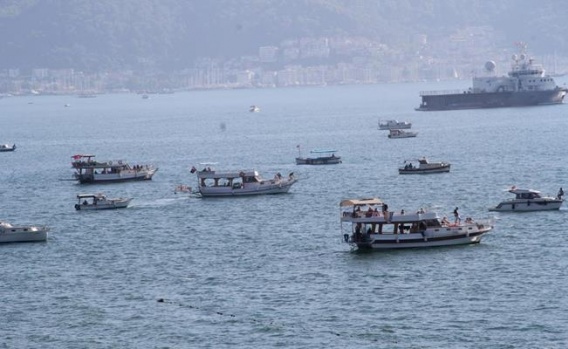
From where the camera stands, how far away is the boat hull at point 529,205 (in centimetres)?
10344


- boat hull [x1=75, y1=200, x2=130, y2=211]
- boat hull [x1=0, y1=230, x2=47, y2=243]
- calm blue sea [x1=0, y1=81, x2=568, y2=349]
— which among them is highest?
boat hull [x1=75, y1=200, x2=130, y2=211]

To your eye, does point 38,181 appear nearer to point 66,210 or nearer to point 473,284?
point 66,210

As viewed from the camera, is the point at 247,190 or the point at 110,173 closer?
the point at 247,190

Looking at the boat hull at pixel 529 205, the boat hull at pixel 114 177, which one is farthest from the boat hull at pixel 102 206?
the boat hull at pixel 529 205

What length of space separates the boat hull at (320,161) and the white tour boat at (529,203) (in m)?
48.1

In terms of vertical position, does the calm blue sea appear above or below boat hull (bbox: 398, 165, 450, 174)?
below

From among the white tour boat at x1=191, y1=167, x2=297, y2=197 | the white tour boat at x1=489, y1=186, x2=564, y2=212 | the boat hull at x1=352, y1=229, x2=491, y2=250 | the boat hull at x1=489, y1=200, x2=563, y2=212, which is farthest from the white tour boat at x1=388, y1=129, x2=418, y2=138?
the boat hull at x1=352, y1=229, x2=491, y2=250

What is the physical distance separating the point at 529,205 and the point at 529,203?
133 mm

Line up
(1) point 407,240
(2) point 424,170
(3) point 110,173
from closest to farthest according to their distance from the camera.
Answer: (1) point 407,240 → (2) point 424,170 → (3) point 110,173

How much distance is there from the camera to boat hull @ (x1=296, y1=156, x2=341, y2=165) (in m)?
151

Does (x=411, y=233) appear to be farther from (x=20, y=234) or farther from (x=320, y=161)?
(x=320, y=161)

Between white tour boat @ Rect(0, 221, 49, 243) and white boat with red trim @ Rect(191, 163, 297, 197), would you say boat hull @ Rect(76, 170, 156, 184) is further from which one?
white tour boat @ Rect(0, 221, 49, 243)

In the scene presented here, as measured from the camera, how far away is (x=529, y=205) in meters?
104

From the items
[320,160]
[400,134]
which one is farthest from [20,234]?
[400,134]
